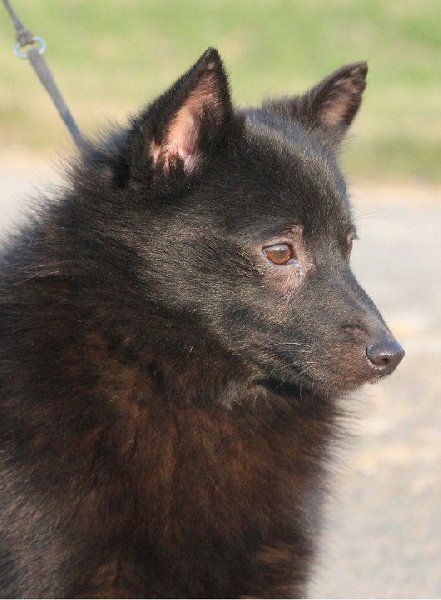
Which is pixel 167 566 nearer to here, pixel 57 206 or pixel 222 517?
pixel 222 517

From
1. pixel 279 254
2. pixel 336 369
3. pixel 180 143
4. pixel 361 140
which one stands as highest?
pixel 361 140

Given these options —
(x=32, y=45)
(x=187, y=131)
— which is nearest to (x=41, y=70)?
(x=32, y=45)

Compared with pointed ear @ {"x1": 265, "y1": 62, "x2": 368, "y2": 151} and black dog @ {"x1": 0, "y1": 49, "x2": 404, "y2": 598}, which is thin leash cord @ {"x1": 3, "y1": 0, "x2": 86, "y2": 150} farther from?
pointed ear @ {"x1": 265, "y1": 62, "x2": 368, "y2": 151}

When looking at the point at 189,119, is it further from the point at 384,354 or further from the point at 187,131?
the point at 384,354

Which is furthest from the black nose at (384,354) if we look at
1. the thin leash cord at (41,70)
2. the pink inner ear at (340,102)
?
the thin leash cord at (41,70)

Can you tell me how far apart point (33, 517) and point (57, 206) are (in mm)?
1112

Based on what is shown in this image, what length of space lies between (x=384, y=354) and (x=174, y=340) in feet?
2.45

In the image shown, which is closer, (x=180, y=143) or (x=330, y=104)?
(x=180, y=143)

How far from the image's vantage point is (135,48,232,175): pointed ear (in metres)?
3.46

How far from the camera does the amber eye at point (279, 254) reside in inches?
146

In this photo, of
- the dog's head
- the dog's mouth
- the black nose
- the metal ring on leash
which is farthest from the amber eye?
the metal ring on leash

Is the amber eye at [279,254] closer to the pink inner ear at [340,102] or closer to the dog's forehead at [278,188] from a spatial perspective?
the dog's forehead at [278,188]

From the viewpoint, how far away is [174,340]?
12.4 ft

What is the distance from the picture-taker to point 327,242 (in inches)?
Answer: 152
